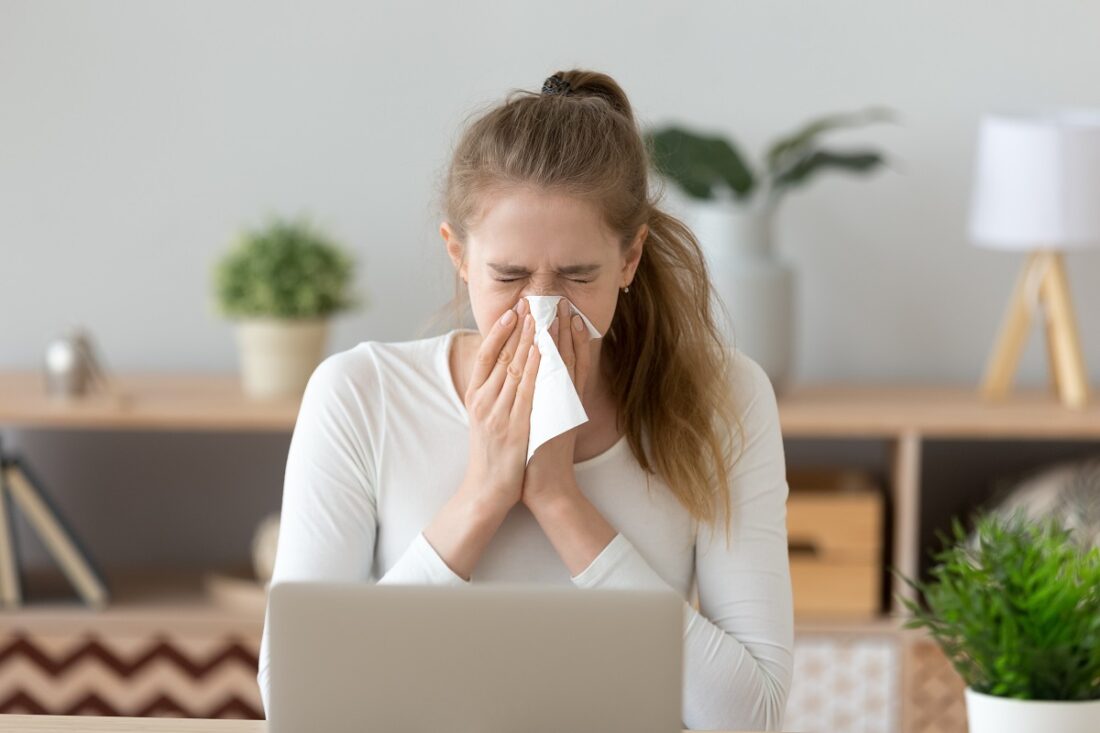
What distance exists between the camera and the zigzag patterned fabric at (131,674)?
8.67ft

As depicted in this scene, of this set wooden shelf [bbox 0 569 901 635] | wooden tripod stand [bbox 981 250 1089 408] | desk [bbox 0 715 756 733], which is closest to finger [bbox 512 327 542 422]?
desk [bbox 0 715 756 733]

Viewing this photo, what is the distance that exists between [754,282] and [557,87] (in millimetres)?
1077

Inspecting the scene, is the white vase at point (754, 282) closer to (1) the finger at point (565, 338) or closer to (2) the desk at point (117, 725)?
(1) the finger at point (565, 338)

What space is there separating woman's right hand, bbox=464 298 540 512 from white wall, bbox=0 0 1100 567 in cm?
132

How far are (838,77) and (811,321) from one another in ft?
1.57

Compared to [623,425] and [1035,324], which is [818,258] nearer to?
[1035,324]

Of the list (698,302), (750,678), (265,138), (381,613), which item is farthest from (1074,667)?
(265,138)

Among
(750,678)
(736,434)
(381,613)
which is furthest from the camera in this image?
(736,434)

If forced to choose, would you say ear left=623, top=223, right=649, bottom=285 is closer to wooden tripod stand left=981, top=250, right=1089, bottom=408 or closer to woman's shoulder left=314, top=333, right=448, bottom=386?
woman's shoulder left=314, top=333, right=448, bottom=386

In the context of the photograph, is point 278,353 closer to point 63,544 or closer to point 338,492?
point 63,544

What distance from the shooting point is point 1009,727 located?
1181 mm

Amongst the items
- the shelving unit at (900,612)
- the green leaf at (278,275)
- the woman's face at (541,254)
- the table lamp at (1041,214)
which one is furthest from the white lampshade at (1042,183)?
the woman's face at (541,254)

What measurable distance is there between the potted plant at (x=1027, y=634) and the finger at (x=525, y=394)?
1.68 ft

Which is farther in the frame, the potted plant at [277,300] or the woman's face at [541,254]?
the potted plant at [277,300]
